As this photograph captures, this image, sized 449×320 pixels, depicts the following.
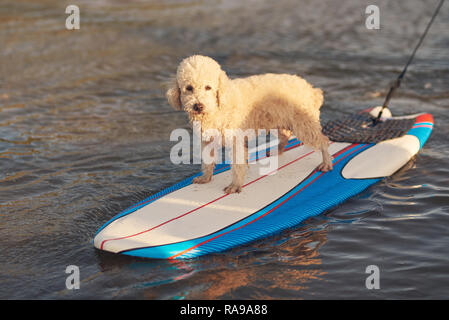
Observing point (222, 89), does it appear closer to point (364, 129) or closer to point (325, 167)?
point (325, 167)

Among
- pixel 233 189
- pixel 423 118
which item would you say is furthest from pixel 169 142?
pixel 423 118

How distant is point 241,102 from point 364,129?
2.69m

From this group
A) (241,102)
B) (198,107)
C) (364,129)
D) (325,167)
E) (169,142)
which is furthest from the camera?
(169,142)

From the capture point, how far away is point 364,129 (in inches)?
276

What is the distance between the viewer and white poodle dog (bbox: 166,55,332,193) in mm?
4547

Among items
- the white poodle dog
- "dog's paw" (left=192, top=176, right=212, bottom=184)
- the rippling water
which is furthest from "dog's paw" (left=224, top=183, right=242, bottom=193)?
the rippling water

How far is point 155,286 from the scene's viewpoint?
411 centimetres

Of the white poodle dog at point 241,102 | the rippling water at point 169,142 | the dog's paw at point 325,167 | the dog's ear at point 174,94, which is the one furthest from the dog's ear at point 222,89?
the dog's paw at point 325,167

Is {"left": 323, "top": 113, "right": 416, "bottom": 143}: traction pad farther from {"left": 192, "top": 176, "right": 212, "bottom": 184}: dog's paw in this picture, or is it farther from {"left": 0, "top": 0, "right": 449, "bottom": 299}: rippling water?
{"left": 192, "top": 176, "right": 212, "bottom": 184}: dog's paw

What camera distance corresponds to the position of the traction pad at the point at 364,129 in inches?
263

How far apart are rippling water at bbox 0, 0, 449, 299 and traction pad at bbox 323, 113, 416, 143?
0.48 m

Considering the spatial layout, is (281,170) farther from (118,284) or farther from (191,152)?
(118,284)

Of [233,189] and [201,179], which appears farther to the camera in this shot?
[201,179]

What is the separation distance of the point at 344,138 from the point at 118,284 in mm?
3728
